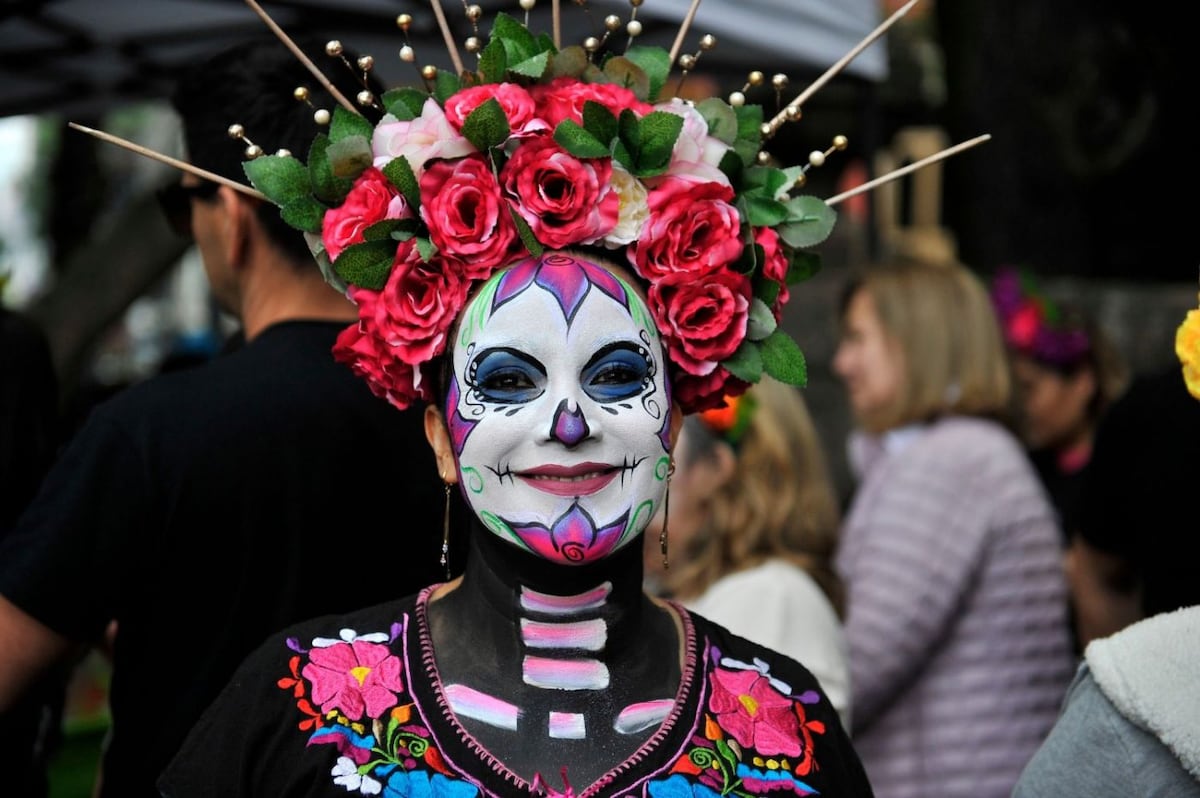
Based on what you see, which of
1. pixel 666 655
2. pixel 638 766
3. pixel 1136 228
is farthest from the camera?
pixel 1136 228

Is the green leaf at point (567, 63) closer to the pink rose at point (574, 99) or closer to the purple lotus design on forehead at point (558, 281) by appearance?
the pink rose at point (574, 99)

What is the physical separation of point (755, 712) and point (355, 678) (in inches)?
21.5

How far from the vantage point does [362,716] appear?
2020 mm

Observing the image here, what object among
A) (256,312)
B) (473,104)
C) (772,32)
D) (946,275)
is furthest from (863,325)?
(473,104)

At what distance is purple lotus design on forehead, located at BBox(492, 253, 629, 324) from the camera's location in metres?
2.06

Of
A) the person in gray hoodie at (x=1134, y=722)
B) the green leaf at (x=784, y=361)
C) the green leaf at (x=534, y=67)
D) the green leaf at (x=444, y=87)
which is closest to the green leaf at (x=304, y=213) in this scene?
the green leaf at (x=444, y=87)

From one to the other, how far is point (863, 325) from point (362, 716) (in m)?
2.33

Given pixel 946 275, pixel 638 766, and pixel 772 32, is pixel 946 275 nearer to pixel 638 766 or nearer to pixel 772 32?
pixel 772 32

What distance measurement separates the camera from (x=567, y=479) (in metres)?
2.03

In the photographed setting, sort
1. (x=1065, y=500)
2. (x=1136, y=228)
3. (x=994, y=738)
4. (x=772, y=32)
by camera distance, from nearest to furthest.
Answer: (x=994, y=738)
(x=772, y=32)
(x=1065, y=500)
(x=1136, y=228)

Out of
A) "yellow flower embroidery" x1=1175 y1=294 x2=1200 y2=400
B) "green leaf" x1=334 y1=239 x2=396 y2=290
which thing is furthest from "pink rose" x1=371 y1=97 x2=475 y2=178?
"yellow flower embroidery" x1=1175 y1=294 x2=1200 y2=400

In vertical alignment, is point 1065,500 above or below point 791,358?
below

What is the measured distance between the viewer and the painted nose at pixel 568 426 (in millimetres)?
2000

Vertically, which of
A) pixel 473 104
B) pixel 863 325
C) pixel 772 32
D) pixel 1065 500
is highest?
pixel 772 32
